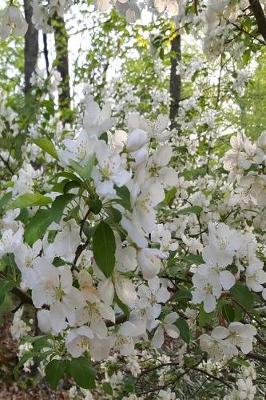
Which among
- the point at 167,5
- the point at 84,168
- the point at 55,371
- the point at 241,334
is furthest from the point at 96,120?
the point at 167,5

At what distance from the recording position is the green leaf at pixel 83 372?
55.5 inches

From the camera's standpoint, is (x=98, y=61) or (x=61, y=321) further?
(x=98, y=61)

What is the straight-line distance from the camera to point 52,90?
16.8 feet

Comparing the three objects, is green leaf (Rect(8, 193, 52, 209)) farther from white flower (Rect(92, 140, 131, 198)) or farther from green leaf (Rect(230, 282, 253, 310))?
green leaf (Rect(230, 282, 253, 310))

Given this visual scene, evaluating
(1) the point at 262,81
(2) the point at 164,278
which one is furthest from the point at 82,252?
(1) the point at 262,81

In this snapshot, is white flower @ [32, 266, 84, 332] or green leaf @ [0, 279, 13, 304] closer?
white flower @ [32, 266, 84, 332]

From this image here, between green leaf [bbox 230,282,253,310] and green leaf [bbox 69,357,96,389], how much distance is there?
432 mm

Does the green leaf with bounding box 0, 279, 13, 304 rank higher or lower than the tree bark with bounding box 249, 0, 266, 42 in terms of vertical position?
lower

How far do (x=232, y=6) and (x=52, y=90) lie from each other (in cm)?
279

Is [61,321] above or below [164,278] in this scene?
above

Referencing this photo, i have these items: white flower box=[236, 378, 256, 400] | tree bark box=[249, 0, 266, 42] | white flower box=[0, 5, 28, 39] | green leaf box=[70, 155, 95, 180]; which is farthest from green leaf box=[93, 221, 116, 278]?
white flower box=[236, 378, 256, 400]

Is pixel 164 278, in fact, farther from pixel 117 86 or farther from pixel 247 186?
pixel 117 86

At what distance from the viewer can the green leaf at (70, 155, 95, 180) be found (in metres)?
1.03

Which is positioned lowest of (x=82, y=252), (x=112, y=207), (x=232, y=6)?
(x=82, y=252)
